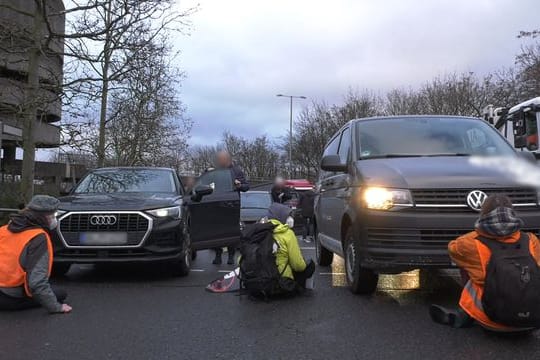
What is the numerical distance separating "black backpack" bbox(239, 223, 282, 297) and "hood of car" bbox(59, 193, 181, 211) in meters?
1.84

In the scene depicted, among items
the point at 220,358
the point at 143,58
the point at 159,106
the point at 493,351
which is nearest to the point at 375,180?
the point at 493,351

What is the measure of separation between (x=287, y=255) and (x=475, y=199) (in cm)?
211

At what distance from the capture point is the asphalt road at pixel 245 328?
448 cm

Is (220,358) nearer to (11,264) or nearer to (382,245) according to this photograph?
(382,245)

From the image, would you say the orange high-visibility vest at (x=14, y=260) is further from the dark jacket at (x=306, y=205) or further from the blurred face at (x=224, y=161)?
the dark jacket at (x=306, y=205)

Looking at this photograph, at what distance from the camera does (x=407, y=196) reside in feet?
18.0

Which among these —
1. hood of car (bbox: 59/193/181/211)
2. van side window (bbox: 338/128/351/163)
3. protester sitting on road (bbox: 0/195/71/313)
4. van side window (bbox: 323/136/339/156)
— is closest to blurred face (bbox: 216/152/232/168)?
hood of car (bbox: 59/193/181/211)

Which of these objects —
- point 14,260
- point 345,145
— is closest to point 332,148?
point 345,145

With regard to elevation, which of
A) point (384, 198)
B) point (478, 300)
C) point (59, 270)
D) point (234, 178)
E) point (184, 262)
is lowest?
point (59, 270)

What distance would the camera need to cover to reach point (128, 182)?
9.06 meters

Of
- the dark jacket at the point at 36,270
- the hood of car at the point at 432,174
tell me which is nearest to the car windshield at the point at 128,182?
the dark jacket at the point at 36,270

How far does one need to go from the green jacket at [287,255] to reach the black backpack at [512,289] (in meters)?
2.37

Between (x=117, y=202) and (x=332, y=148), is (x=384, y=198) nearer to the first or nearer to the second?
(x=332, y=148)

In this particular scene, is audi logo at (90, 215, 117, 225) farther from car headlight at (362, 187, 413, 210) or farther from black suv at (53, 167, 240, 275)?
car headlight at (362, 187, 413, 210)
